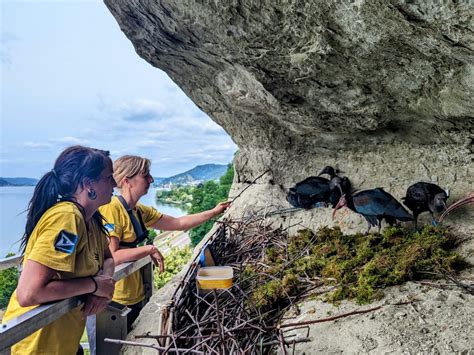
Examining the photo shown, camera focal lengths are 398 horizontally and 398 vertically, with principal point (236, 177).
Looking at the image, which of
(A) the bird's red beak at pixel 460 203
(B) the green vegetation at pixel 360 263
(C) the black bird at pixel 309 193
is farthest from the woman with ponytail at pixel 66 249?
(A) the bird's red beak at pixel 460 203

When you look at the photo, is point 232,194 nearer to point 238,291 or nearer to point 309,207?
point 309,207

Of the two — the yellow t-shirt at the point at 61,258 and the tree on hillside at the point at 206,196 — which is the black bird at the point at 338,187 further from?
the tree on hillside at the point at 206,196

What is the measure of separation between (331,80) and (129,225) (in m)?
1.50

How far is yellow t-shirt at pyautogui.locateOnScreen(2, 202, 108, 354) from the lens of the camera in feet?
4.59

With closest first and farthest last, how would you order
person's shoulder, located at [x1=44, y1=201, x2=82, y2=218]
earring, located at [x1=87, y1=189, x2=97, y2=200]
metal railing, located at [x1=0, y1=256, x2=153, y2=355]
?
metal railing, located at [x1=0, y1=256, x2=153, y2=355], person's shoulder, located at [x1=44, y1=201, x2=82, y2=218], earring, located at [x1=87, y1=189, x2=97, y2=200]

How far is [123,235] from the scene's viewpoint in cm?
232

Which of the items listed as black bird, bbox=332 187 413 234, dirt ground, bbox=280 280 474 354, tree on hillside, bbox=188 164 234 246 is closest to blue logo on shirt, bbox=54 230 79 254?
dirt ground, bbox=280 280 474 354

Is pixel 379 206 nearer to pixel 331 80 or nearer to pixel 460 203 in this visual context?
pixel 460 203

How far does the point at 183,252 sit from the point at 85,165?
759cm

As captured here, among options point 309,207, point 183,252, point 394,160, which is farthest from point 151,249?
point 183,252

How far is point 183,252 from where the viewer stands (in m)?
9.05

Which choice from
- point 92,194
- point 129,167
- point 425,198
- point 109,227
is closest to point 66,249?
point 92,194

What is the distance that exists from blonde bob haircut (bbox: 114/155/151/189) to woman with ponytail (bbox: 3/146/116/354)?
22.8 inches

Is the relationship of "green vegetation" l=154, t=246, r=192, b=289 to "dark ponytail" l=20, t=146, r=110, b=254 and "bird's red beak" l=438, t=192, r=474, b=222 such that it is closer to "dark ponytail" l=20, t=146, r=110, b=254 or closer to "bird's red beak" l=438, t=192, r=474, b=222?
"bird's red beak" l=438, t=192, r=474, b=222
